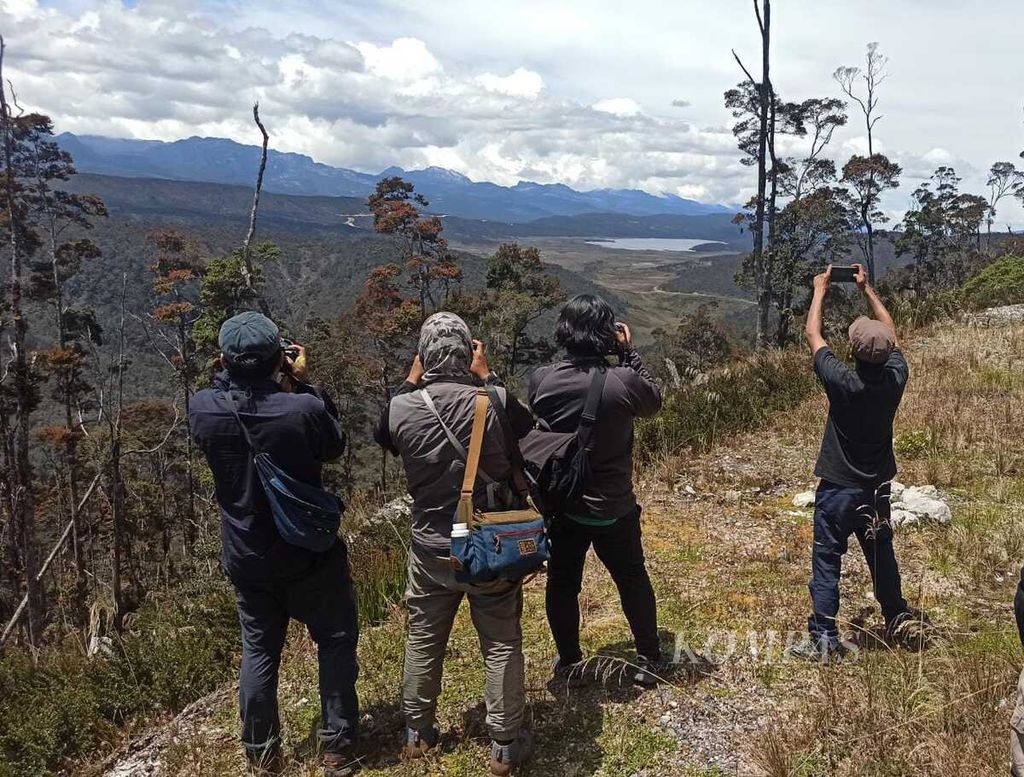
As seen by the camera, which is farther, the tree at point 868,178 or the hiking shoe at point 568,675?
the tree at point 868,178

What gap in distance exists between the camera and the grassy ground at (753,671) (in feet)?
7.95

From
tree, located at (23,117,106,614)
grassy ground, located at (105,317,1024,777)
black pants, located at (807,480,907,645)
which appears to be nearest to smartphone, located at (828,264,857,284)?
black pants, located at (807,480,907,645)

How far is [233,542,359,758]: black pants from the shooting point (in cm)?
267

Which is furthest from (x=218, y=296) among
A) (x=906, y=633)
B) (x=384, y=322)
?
(x=906, y=633)

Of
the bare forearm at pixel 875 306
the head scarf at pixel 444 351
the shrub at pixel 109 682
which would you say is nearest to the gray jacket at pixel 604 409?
the head scarf at pixel 444 351

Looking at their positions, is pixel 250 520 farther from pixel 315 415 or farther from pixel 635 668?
pixel 635 668

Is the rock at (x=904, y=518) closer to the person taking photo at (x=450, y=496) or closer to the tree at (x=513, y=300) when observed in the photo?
the person taking photo at (x=450, y=496)

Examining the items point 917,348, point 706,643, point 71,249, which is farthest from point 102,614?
point 71,249

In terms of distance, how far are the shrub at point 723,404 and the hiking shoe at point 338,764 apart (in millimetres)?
4449

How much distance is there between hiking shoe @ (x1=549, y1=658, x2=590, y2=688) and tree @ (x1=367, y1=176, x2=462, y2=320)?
24.9 metres

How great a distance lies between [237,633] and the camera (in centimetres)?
416

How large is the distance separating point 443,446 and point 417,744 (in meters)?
1.22

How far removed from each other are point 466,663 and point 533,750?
2.65 ft

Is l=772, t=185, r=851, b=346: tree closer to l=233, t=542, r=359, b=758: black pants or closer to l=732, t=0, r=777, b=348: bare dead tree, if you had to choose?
l=732, t=0, r=777, b=348: bare dead tree
